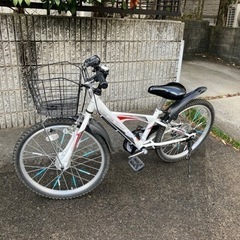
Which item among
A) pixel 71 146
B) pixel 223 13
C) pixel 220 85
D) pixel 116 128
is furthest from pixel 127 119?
pixel 223 13

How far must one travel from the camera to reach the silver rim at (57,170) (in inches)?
92.0

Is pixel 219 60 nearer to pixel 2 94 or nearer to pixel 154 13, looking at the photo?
pixel 154 13

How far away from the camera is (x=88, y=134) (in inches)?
91.0

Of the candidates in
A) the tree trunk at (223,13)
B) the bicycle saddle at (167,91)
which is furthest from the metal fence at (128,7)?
the tree trunk at (223,13)

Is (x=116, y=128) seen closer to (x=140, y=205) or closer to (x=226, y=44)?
(x=140, y=205)

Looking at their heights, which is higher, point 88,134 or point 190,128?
point 88,134

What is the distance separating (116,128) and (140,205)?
71 cm

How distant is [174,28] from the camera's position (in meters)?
4.02

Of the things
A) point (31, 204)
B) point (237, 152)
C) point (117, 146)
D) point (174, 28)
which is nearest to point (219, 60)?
point (174, 28)

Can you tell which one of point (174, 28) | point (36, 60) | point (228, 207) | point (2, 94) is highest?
point (174, 28)

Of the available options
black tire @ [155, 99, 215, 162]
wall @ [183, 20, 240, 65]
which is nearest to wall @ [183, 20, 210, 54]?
wall @ [183, 20, 240, 65]

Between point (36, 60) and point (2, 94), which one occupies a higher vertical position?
point (36, 60)

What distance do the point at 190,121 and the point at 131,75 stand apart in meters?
1.14

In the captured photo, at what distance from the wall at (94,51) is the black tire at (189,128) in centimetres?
98
